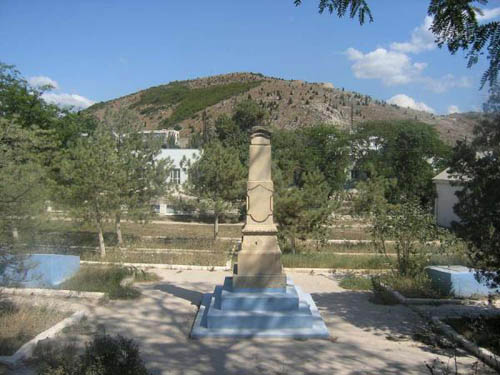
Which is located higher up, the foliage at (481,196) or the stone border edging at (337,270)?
the foliage at (481,196)

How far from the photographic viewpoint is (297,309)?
8336mm

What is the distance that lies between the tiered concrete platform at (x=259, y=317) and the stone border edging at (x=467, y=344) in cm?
189

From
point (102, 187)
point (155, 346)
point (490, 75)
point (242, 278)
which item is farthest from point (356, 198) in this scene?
point (490, 75)

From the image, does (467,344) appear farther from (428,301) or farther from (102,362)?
(102,362)

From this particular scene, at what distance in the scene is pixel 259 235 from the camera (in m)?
8.90

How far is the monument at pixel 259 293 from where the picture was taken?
796 centimetres

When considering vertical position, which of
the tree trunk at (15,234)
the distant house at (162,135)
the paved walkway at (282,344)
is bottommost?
the paved walkway at (282,344)

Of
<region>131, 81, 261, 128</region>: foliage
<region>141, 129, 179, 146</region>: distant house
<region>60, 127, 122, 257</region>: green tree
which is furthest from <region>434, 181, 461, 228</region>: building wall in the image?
<region>131, 81, 261, 128</region>: foliage

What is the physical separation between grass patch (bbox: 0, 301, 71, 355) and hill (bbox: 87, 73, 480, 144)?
6784 centimetres

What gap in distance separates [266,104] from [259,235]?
264ft

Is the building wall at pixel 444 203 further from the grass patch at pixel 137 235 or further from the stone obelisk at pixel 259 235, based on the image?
the stone obelisk at pixel 259 235

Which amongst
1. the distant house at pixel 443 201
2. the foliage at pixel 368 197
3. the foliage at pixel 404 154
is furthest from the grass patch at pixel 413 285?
the foliage at pixel 404 154

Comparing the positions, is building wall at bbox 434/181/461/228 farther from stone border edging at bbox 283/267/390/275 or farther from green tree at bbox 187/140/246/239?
stone border edging at bbox 283/267/390/275

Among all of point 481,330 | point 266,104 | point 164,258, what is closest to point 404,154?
point 164,258
